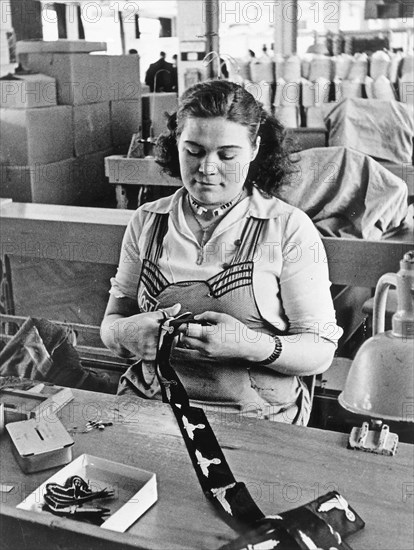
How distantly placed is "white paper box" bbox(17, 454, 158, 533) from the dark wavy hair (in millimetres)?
834

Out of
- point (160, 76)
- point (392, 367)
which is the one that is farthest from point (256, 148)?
point (160, 76)

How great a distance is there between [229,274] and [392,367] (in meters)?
0.87

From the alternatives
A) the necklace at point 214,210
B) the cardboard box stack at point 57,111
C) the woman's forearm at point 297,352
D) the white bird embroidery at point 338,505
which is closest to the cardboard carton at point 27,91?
the cardboard box stack at point 57,111

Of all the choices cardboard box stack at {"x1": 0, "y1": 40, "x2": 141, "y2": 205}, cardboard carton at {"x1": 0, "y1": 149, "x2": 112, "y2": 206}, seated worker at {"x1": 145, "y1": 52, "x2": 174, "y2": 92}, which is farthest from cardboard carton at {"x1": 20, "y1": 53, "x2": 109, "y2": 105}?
seated worker at {"x1": 145, "y1": 52, "x2": 174, "y2": 92}

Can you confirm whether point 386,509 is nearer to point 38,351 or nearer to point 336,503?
→ point 336,503

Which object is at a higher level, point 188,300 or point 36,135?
point 36,135

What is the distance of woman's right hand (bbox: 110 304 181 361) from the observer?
1550 mm

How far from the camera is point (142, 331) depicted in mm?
1587

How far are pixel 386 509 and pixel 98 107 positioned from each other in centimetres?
220

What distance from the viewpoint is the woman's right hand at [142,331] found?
1550mm

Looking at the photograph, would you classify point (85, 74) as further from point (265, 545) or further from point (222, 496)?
point (265, 545)

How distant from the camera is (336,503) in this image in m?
→ 0.96

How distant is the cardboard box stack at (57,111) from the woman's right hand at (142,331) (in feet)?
4.09

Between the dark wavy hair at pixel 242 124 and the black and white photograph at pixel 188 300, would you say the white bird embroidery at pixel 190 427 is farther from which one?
the dark wavy hair at pixel 242 124
